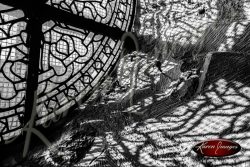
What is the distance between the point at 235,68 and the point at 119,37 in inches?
43.5

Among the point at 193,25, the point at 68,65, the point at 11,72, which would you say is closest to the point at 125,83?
the point at 68,65

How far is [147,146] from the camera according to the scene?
6.54 ft

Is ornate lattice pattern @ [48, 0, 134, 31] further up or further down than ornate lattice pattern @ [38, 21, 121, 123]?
further up

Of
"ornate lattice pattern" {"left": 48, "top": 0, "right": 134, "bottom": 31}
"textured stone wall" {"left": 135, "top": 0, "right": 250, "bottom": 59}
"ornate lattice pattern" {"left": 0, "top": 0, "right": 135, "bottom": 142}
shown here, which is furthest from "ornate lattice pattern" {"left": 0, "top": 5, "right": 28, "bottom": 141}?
"textured stone wall" {"left": 135, "top": 0, "right": 250, "bottom": 59}

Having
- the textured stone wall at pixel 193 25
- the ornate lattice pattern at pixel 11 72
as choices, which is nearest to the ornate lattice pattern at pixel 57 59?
the ornate lattice pattern at pixel 11 72

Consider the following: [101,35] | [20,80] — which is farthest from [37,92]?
[101,35]

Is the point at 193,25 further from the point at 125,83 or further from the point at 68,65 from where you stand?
the point at 68,65

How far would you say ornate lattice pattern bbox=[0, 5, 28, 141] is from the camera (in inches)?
92.4

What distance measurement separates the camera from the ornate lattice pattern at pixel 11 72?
92.4 inches

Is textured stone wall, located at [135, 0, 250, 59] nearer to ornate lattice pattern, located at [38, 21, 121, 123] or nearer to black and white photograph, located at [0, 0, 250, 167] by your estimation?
black and white photograph, located at [0, 0, 250, 167]

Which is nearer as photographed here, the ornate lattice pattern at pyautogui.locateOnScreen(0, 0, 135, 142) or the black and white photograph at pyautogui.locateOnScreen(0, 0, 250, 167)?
the black and white photograph at pyautogui.locateOnScreen(0, 0, 250, 167)

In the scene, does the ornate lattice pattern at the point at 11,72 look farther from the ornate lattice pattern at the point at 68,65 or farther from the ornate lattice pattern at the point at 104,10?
the ornate lattice pattern at the point at 104,10

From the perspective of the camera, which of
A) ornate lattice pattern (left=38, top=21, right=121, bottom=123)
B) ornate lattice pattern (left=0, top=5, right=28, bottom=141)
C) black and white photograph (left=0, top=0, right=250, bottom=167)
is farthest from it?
ornate lattice pattern (left=38, top=21, right=121, bottom=123)

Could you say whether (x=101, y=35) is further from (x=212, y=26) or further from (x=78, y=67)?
(x=212, y=26)
